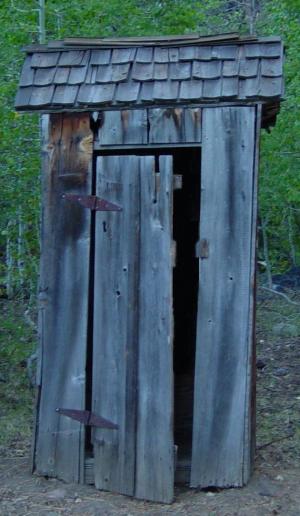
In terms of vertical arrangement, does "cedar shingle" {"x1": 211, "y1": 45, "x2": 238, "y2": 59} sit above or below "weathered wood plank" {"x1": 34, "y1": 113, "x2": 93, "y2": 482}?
above

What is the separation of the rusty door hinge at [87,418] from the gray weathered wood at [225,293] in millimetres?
584

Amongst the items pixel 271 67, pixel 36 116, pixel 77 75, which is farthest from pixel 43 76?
pixel 36 116

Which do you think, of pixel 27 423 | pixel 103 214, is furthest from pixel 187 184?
pixel 27 423

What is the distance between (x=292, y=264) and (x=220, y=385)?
9560 mm

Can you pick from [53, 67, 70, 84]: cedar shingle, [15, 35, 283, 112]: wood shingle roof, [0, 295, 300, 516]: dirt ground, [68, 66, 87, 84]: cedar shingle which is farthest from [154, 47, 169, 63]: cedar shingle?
[0, 295, 300, 516]: dirt ground

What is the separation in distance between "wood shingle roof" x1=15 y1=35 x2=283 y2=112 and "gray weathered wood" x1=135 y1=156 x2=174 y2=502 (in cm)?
48

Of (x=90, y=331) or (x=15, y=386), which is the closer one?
(x=90, y=331)

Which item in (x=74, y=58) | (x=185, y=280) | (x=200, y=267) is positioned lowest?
(x=185, y=280)

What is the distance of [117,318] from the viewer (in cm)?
520

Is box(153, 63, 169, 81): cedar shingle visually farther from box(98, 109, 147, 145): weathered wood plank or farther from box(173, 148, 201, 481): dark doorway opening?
box(173, 148, 201, 481): dark doorway opening

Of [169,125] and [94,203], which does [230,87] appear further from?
[94,203]

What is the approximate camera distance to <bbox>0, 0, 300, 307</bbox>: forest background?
7578 millimetres

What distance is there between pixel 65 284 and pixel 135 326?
A: 57cm

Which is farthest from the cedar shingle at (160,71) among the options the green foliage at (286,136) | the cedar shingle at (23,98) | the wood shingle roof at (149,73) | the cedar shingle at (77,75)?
the green foliage at (286,136)
